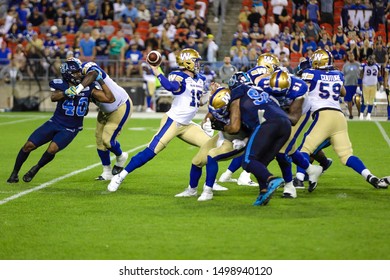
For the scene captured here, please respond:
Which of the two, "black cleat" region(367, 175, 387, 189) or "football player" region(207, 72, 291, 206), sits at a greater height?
"football player" region(207, 72, 291, 206)

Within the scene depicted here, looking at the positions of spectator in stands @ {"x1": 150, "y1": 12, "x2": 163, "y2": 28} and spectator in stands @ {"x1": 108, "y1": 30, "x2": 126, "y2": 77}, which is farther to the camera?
spectator in stands @ {"x1": 150, "y1": 12, "x2": 163, "y2": 28}

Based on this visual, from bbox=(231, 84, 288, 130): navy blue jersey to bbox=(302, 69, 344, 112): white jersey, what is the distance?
1243mm

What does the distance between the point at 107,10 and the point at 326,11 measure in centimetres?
645

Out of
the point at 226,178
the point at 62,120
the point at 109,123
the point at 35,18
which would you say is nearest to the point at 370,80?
the point at 35,18

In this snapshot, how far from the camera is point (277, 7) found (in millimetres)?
24094

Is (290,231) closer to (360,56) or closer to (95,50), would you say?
(360,56)

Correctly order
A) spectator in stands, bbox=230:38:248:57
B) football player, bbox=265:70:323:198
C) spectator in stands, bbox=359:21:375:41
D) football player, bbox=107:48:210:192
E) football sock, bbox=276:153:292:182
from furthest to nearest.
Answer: spectator in stands, bbox=230:38:248:57 → spectator in stands, bbox=359:21:375:41 → football player, bbox=107:48:210:192 → football sock, bbox=276:153:292:182 → football player, bbox=265:70:323:198

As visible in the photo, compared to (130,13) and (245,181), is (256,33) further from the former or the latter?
(245,181)

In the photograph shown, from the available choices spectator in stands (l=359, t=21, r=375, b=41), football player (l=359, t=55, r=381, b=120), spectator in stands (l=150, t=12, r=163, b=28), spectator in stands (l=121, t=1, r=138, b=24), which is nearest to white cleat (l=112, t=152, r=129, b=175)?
football player (l=359, t=55, r=381, b=120)

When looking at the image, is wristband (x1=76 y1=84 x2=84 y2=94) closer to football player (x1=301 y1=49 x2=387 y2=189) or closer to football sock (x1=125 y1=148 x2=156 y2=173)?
football sock (x1=125 y1=148 x2=156 y2=173)

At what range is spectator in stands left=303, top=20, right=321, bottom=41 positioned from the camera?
22491mm

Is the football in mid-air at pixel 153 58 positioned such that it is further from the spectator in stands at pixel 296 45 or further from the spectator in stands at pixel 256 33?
the spectator in stands at pixel 256 33

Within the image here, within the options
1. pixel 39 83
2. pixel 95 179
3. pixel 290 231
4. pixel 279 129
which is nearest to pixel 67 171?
pixel 95 179

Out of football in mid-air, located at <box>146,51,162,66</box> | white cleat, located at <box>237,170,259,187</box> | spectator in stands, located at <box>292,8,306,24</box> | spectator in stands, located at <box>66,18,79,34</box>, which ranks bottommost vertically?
spectator in stands, located at <box>66,18,79,34</box>
